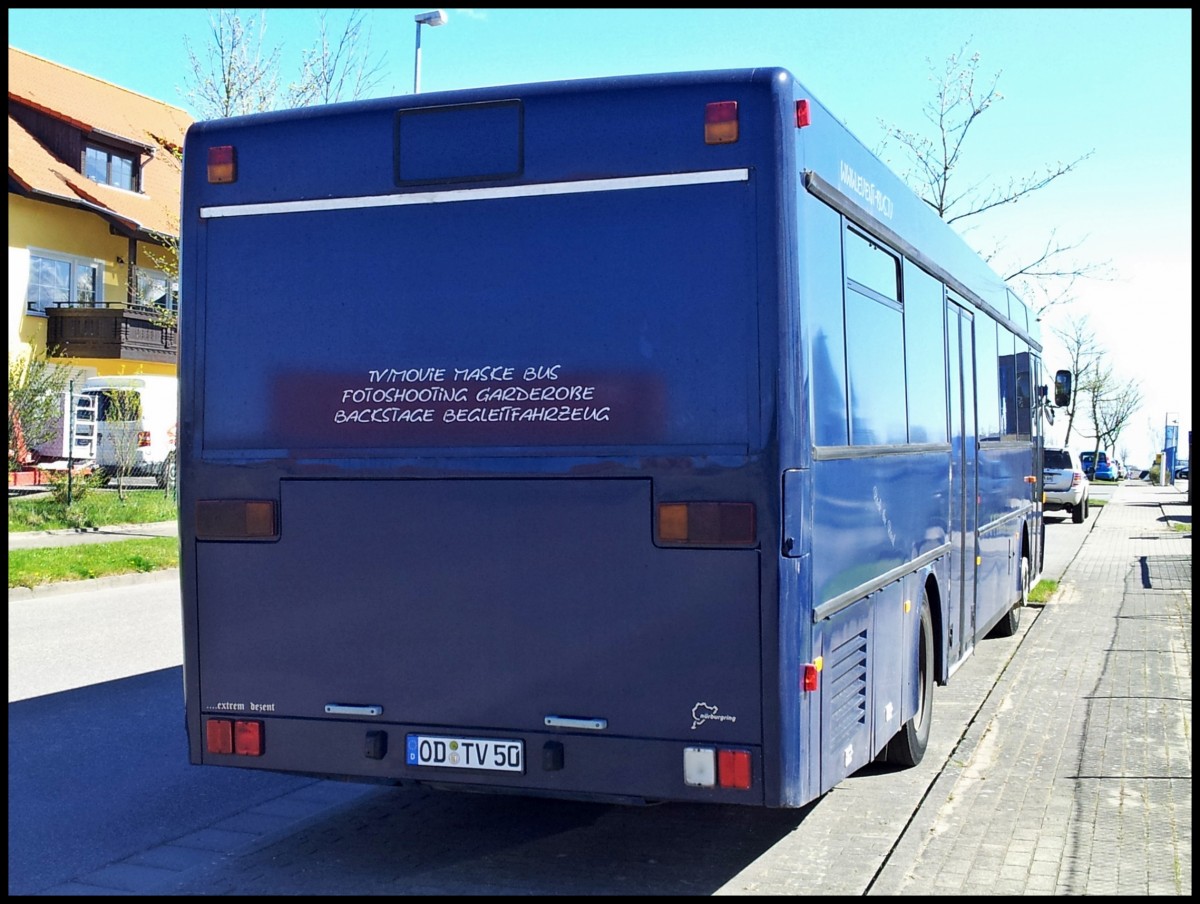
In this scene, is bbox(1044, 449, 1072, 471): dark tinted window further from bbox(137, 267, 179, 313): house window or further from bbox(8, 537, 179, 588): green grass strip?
bbox(8, 537, 179, 588): green grass strip

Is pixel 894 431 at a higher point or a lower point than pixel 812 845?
higher

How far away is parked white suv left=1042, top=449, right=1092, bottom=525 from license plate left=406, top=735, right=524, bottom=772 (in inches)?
1318

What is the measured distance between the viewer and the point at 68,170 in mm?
38406

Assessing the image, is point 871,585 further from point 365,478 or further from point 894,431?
point 365,478

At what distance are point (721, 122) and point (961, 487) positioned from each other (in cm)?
434

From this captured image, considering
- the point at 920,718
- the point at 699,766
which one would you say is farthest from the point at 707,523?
the point at 920,718

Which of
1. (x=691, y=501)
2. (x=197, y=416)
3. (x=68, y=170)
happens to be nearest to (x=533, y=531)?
(x=691, y=501)

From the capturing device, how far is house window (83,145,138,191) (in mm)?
39250

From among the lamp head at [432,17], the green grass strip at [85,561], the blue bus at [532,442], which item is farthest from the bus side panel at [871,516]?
the lamp head at [432,17]

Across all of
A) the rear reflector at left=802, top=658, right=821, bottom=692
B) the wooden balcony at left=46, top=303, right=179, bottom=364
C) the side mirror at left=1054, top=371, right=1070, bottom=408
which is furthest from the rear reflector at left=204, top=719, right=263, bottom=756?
the wooden balcony at left=46, top=303, right=179, bottom=364

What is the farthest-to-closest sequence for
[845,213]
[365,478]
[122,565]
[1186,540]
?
[1186,540] < [122,565] < [845,213] < [365,478]

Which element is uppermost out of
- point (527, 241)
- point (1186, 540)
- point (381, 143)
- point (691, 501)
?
point (381, 143)

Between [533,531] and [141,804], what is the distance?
2.93 m

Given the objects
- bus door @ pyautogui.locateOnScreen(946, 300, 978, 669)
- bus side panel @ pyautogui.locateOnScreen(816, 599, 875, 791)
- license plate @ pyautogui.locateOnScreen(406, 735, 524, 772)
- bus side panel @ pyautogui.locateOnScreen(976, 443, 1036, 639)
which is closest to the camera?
license plate @ pyautogui.locateOnScreen(406, 735, 524, 772)
